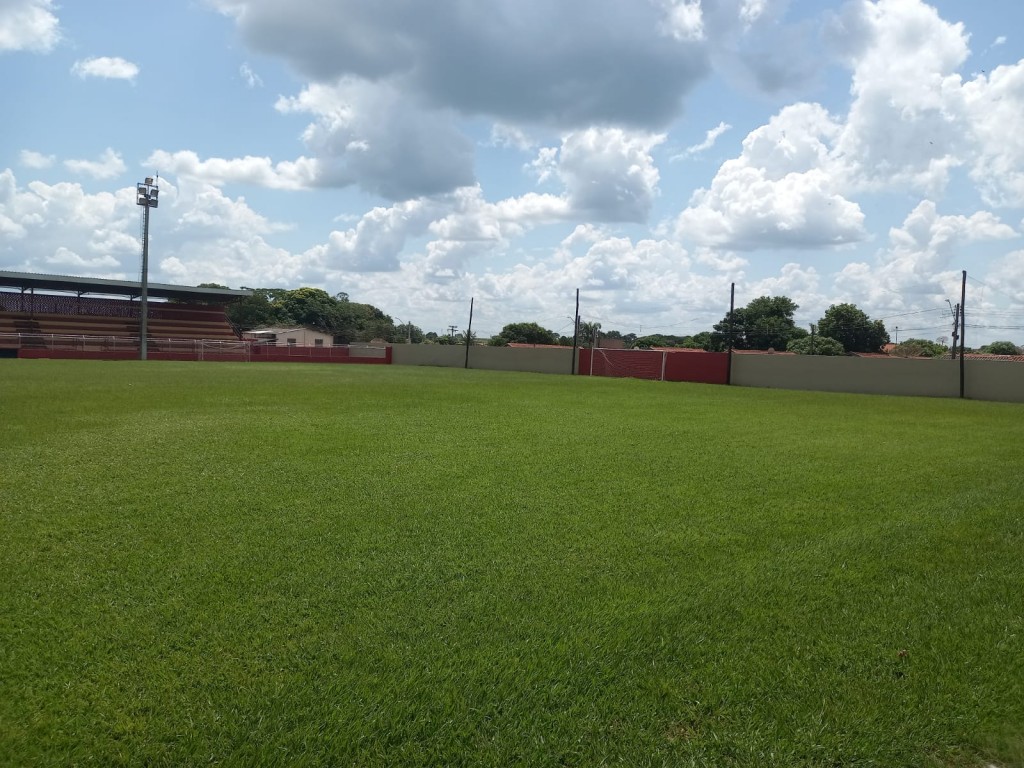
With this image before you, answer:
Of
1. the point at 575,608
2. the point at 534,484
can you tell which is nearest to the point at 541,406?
the point at 534,484

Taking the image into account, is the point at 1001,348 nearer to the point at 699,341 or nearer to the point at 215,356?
the point at 699,341

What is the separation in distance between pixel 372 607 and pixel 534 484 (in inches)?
111

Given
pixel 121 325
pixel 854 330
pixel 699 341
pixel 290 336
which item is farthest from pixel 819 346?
pixel 121 325

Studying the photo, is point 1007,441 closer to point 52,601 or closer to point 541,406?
point 541,406

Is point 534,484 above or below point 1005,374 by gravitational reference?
below

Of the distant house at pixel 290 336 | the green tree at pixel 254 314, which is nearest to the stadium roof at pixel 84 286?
the distant house at pixel 290 336

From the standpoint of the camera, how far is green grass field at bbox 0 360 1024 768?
225 centimetres

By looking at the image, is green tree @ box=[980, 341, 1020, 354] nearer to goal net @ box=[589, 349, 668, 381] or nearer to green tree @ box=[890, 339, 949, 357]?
green tree @ box=[890, 339, 949, 357]

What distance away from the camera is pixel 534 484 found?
5828 millimetres

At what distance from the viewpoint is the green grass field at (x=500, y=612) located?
2.25 metres

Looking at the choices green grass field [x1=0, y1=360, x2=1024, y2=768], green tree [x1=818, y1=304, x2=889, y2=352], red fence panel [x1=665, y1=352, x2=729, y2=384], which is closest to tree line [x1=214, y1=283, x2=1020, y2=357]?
green tree [x1=818, y1=304, x2=889, y2=352]

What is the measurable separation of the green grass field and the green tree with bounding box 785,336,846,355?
5422 cm

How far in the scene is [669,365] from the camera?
31.3 meters

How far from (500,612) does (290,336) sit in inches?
2737
